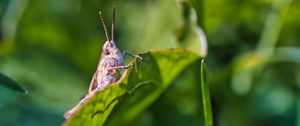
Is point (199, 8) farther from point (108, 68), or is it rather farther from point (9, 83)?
point (9, 83)

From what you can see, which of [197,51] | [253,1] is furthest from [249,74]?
[197,51]

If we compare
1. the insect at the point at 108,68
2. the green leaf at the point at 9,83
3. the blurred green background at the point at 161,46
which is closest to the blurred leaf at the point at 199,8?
the blurred green background at the point at 161,46

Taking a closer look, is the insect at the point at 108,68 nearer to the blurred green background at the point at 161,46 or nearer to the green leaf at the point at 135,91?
the green leaf at the point at 135,91

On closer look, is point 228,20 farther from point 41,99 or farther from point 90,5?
point 41,99

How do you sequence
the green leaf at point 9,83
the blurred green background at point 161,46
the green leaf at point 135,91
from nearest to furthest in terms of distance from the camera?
the green leaf at point 135,91 → the green leaf at point 9,83 → the blurred green background at point 161,46

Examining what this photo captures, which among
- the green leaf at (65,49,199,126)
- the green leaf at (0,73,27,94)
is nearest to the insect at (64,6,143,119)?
the green leaf at (65,49,199,126)

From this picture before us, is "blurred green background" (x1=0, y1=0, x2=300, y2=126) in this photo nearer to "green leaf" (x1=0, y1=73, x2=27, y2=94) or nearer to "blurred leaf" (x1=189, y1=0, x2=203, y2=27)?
"blurred leaf" (x1=189, y1=0, x2=203, y2=27)
